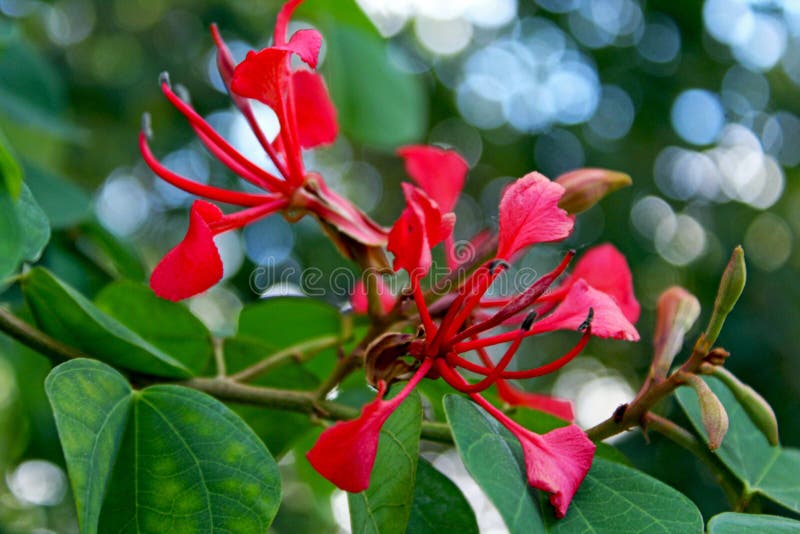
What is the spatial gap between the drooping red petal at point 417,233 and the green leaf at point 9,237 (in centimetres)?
39

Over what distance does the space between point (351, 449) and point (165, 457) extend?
244 mm

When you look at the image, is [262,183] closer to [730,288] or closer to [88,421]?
[88,421]

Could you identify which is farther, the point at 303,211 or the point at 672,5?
the point at 672,5

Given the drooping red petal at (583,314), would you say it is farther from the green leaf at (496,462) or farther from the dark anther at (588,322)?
the green leaf at (496,462)

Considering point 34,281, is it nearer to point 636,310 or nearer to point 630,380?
point 636,310

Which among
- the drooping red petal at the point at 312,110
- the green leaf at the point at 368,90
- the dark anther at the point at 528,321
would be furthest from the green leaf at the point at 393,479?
the green leaf at the point at 368,90

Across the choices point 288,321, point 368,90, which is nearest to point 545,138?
point 368,90

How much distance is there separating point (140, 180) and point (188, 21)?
818 millimetres

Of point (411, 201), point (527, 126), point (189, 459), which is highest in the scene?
point (411, 201)

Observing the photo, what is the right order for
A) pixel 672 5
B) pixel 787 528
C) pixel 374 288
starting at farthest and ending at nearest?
1. pixel 672 5
2. pixel 374 288
3. pixel 787 528

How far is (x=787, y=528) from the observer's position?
875 millimetres

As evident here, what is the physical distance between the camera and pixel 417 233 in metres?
0.90

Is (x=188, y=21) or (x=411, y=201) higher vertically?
(x=411, y=201)

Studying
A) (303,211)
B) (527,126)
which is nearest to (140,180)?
(527,126)
